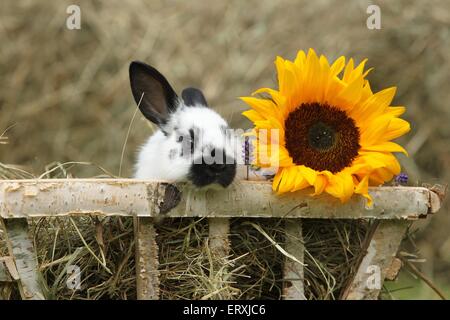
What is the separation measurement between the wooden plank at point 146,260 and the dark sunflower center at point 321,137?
544 millimetres

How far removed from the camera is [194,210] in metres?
2.78

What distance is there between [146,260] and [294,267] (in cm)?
51

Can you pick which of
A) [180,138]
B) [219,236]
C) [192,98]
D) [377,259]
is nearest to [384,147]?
[377,259]

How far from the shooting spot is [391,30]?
16.4 feet

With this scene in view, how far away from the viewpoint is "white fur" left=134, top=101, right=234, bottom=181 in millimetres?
2898

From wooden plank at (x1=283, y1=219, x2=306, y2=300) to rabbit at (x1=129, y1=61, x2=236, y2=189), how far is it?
0.30 meters

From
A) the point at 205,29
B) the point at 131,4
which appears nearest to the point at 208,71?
the point at 205,29

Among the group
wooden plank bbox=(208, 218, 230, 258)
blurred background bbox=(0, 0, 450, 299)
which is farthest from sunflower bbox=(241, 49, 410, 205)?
blurred background bbox=(0, 0, 450, 299)

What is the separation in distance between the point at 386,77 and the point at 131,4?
1.64 meters

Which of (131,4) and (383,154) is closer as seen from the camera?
(383,154)

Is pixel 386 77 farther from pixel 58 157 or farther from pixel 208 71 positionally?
pixel 58 157

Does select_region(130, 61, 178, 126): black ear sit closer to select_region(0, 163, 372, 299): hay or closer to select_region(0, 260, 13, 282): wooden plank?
select_region(0, 163, 372, 299): hay

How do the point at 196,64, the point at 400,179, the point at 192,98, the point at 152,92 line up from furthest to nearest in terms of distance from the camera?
the point at 196,64, the point at 192,98, the point at 152,92, the point at 400,179

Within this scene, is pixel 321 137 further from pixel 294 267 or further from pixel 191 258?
pixel 191 258
